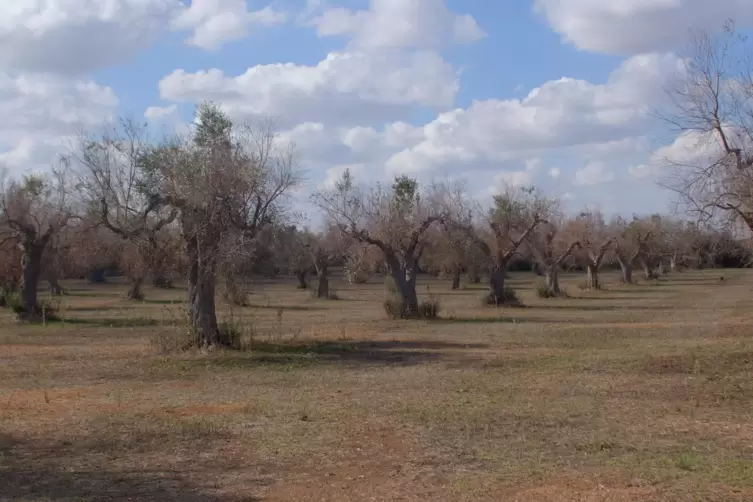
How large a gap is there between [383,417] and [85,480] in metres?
4.57

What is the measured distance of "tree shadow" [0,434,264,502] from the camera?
8.53m

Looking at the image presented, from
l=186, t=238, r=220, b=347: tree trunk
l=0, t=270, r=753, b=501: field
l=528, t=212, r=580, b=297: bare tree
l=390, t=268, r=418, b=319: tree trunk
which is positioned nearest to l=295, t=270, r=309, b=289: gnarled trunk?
l=528, t=212, r=580, b=297: bare tree

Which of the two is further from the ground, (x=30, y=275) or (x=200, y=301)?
(x=30, y=275)

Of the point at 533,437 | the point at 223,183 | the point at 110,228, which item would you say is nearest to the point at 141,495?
the point at 533,437

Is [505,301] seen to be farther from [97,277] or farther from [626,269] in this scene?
[97,277]

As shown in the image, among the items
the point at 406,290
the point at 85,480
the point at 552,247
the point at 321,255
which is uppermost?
the point at 552,247

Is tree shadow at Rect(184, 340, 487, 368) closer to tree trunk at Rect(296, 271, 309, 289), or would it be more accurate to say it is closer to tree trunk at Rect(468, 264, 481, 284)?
tree trunk at Rect(296, 271, 309, 289)

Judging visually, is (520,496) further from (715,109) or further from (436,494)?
(715,109)

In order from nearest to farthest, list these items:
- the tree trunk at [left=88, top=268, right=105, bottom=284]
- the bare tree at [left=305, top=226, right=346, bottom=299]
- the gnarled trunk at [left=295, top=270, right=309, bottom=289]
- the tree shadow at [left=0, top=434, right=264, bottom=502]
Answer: the tree shadow at [left=0, top=434, right=264, bottom=502] < the bare tree at [left=305, top=226, right=346, bottom=299] < the gnarled trunk at [left=295, top=270, right=309, bottom=289] < the tree trunk at [left=88, top=268, right=105, bottom=284]

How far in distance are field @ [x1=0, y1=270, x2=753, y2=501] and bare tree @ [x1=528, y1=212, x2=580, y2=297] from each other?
25400 millimetres

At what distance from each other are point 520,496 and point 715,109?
39.6 ft

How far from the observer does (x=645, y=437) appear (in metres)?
10.9

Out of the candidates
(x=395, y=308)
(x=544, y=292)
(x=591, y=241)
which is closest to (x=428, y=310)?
(x=395, y=308)

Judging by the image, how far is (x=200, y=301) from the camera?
66.3 ft
